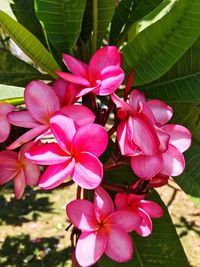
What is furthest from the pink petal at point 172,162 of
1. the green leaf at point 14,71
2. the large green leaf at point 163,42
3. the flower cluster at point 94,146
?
the green leaf at point 14,71

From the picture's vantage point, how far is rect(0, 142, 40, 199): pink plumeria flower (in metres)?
0.92

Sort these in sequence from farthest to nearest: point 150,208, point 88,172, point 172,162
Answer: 1. point 150,208
2. point 172,162
3. point 88,172

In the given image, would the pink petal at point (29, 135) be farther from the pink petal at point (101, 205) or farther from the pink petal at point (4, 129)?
the pink petal at point (101, 205)

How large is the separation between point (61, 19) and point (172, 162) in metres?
0.36

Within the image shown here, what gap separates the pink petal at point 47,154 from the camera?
80 centimetres

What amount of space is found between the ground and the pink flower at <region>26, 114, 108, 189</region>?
6.90 feet

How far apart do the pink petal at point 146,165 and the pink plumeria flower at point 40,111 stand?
11 centimetres

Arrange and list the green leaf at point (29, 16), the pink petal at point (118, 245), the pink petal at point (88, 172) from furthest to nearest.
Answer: the green leaf at point (29, 16), the pink petal at point (118, 245), the pink petal at point (88, 172)

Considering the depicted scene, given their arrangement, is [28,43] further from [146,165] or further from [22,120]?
[146,165]

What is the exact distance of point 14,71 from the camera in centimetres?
120

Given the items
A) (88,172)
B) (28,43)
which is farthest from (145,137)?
(28,43)

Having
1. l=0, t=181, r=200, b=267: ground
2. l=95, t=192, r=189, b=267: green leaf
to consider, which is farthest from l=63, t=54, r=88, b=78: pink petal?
l=0, t=181, r=200, b=267: ground

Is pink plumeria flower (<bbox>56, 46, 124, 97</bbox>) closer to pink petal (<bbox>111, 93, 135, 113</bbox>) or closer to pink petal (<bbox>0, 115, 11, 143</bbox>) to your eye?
pink petal (<bbox>111, 93, 135, 113</bbox>)

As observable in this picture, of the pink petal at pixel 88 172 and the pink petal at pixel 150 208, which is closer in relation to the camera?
the pink petal at pixel 88 172
